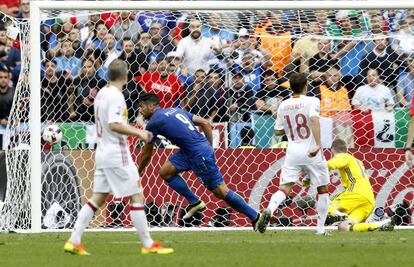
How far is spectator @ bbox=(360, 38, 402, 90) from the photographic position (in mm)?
17703

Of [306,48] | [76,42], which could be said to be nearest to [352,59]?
[306,48]

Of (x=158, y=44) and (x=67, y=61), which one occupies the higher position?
(x=158, y=44)

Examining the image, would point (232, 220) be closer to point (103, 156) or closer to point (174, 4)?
point (174, 4)

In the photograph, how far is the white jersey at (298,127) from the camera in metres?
14.2

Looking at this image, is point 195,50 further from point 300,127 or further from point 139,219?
point 139,219

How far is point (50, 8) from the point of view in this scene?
16375mm

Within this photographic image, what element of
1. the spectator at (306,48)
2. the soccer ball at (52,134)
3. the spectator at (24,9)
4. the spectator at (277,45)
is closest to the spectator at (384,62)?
the spectator at (306,48)

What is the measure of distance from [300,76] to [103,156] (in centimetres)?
367

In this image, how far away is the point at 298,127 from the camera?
14344 mm

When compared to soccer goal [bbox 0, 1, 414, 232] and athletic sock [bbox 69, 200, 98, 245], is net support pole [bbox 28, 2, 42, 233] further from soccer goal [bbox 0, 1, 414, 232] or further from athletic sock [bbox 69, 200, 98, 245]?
athletic sock [bbox 69, 200, 98, 245]

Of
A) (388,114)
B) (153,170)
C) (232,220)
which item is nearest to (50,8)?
(153,170)

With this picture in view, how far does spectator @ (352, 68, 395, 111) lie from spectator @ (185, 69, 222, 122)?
6.80 ft

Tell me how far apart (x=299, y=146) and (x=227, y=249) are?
2821 millimetres

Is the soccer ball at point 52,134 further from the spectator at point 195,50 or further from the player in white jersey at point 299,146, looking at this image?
the player in white jersey at point 299,146
